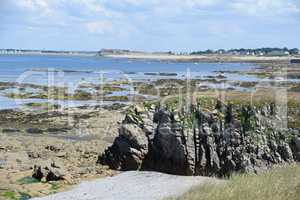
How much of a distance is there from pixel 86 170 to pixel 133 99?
25728 millimetres

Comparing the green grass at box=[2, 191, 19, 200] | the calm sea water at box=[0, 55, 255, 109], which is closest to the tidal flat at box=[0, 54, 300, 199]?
the green grass at box=[2, 191, 19, 200]

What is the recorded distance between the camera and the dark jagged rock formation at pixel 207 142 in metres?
19.2

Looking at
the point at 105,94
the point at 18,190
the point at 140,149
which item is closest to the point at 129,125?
the point at 140,149

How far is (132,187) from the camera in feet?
57.3

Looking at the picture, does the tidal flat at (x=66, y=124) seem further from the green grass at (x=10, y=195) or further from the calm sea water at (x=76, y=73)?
the calm sea water at (x=76, y=73)

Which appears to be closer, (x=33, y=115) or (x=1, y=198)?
(x=1, y=198)

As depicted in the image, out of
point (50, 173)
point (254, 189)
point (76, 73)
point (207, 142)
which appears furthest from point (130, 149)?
point (76, 73)

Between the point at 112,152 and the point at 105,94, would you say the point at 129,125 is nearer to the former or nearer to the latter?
the point at 112,152

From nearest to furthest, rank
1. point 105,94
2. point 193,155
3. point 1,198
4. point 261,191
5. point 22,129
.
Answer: point 261,191, point 1,198, point 193,155, point 22,129, point 105,94

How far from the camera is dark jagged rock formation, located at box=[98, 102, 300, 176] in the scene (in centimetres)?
1920

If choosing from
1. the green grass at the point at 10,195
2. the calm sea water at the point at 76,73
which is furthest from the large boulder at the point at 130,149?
the calm sea water at the point at 76,73

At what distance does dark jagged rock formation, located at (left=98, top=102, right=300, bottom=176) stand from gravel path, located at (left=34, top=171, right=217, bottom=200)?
70 cm

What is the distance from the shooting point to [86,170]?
68.3 ft

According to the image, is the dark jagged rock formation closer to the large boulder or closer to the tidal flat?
the large boulder
